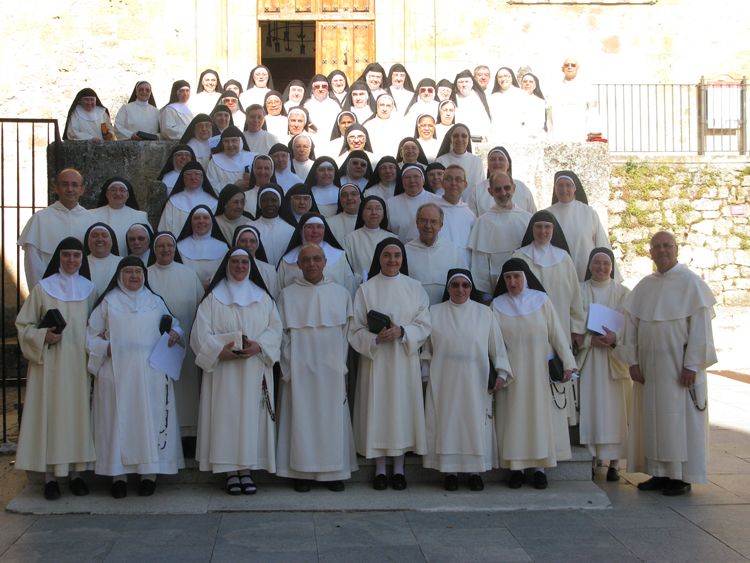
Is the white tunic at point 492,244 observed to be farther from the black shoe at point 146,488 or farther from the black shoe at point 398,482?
the black shoe at point 146,488

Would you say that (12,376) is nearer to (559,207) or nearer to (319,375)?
(319,375)

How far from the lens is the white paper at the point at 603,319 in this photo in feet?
17.1

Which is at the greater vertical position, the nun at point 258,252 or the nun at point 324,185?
the nun at point 324,185

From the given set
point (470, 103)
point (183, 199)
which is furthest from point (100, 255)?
point (470, 103)

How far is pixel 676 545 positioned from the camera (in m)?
3.98

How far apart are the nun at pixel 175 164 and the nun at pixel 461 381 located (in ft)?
10.1

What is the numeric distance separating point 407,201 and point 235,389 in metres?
2.45

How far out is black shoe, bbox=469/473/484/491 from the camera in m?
4.83

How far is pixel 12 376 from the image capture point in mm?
8195

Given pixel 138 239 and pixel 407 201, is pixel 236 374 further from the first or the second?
pixel 407 201

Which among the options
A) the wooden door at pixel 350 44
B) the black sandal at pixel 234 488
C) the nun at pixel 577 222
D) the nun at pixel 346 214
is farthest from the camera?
the wooden door at pixel 350 44

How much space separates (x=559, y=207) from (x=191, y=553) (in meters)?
4.13

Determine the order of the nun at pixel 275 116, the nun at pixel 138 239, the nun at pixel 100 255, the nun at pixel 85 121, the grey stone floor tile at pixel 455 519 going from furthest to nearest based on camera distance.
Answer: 1. the nun at pixel 275 116
2. the nun at pixel 85 121
3. the nun at pixel 138 239
4. the nun at pixel 100 255
5. the grey stone floor tile at pixel 455 519

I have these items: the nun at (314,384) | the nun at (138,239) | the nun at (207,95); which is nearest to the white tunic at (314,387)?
the nun at (314,384)
